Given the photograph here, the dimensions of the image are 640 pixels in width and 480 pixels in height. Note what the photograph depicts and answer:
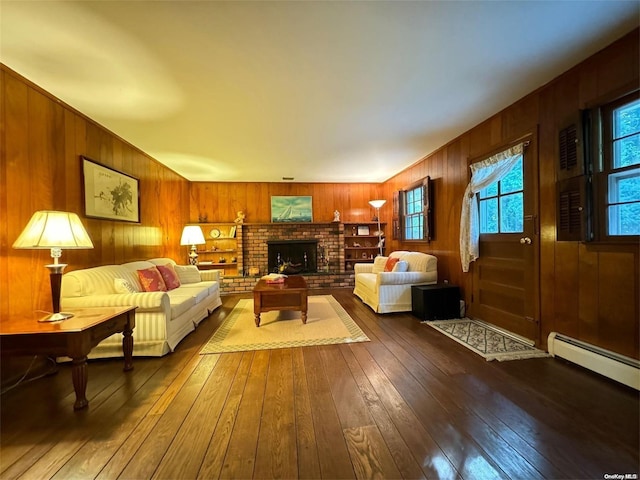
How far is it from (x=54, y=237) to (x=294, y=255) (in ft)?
15.2

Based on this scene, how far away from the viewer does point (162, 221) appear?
4.70 meters

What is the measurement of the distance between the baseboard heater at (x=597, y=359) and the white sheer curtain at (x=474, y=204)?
123cm

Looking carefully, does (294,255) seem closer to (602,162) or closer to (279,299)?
(279,299)

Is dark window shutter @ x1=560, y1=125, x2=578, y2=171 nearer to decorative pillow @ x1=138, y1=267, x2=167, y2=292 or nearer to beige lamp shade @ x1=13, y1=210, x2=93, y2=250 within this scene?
beige lamp shade @ x1=13, y1=210, x2=93, y2=250

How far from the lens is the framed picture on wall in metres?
2.90

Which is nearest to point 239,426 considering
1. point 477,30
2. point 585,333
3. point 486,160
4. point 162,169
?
point 585,333

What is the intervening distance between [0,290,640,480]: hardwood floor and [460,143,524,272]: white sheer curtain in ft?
4.68

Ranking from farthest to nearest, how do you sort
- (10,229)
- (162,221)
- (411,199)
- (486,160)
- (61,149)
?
(411,199) → (162,221) → (486,160) → (61,149) → (10,229)

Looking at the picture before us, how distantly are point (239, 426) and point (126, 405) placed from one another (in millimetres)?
862

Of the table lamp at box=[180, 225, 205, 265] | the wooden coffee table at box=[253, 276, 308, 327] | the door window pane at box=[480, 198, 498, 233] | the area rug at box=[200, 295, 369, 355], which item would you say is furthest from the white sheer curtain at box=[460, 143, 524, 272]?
the table lamp at box=[180, 225, 205, 265]

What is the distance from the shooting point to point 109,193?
324cm

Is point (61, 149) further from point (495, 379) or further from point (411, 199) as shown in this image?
point (411, 199)

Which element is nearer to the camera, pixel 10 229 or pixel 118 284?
pixel 10 229

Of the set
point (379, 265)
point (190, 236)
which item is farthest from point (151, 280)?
point (379, 265)
